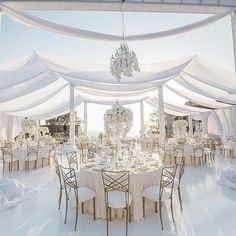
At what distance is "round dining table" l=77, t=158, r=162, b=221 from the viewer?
3447mm

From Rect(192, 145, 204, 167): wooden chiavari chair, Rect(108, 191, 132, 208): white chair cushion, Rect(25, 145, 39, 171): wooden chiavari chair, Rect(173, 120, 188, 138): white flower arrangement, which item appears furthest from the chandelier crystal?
Rect(173, 120, 188, 138): white flower arrangement

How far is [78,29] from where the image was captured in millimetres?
4023

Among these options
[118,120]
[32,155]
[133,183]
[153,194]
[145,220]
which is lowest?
[145,220]

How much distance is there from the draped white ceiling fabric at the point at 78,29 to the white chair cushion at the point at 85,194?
9.50 feet

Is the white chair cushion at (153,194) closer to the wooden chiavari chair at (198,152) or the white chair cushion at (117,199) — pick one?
the white chair cushion at (117,199)

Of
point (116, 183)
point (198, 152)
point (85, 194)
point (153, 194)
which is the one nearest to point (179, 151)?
point (198, 152)

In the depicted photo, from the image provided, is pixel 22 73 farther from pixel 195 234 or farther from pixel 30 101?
pixel 195 234

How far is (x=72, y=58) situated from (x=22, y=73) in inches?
80.2

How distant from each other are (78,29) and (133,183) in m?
3.03

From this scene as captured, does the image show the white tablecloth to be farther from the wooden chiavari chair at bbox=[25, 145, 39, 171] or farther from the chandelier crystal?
the chandelier crystal

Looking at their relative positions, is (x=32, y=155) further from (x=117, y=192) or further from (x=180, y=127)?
(x=180, y=127)

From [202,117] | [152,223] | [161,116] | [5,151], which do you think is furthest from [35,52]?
[202,117]

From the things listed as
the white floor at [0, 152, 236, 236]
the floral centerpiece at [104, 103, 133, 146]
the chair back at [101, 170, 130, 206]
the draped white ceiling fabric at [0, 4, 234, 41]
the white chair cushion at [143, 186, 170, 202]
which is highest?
the draped white ceiling fabric at [0, 4, 234, 41]

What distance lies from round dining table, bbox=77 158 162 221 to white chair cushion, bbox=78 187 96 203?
0.31 ft
